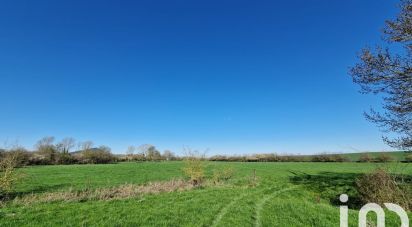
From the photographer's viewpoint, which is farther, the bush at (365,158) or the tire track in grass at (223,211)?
the bush at (365,158)

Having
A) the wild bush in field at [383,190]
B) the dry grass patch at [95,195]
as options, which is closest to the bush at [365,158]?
the wild bush in field at [383,190]

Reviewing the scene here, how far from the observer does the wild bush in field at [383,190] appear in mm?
16672

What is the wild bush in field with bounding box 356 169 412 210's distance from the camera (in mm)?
16672

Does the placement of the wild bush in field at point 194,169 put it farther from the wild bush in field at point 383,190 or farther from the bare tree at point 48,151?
the bare tree at point 48,151

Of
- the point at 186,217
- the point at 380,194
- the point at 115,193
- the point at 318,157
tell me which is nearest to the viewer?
the point at 186,217

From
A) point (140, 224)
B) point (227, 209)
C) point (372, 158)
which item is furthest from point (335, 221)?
point (372, 158)

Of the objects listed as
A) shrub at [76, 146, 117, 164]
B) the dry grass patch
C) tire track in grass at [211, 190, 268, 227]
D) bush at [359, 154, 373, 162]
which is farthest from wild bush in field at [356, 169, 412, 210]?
shrub at [76, 146, 117, 164]

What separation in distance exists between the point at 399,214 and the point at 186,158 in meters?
18.6

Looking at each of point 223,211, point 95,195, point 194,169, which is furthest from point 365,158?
point 95,195

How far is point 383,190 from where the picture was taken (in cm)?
1784

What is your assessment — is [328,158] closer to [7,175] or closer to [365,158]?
[365,158]

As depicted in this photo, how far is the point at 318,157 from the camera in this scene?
80.1 metres

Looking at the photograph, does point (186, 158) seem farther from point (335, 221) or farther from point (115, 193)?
point (335, 221)

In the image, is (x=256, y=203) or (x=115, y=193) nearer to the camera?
(x=256, y=203)
